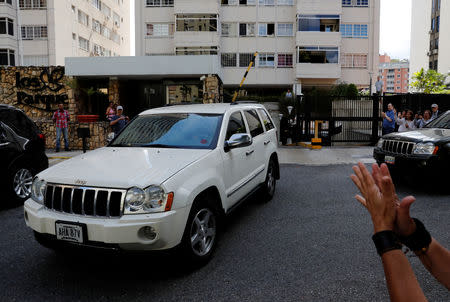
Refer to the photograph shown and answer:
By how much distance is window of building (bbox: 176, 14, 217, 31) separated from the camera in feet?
120

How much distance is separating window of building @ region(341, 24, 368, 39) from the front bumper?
3857 centimetres

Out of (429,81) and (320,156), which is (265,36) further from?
(320,156)

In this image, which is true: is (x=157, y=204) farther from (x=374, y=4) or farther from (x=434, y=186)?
(x=374, y=4)

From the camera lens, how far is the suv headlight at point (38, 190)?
3871 millimetres

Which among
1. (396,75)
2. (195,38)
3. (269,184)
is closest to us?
(269,184)

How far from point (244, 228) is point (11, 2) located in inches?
1670

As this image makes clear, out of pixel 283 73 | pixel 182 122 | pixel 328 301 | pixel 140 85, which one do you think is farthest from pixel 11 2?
pixel 328 301

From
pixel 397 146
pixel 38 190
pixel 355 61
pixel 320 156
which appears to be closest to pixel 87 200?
pixel 38 190

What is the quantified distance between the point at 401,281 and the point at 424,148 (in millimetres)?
6698

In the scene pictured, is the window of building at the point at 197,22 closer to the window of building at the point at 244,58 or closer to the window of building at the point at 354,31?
the window of building at the point at 244,58

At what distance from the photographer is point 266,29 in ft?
125

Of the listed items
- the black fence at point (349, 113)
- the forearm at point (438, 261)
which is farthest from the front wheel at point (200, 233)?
the black fence at point (349, 113)

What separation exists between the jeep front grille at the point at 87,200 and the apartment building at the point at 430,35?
2536 inches

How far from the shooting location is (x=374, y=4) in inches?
1489
